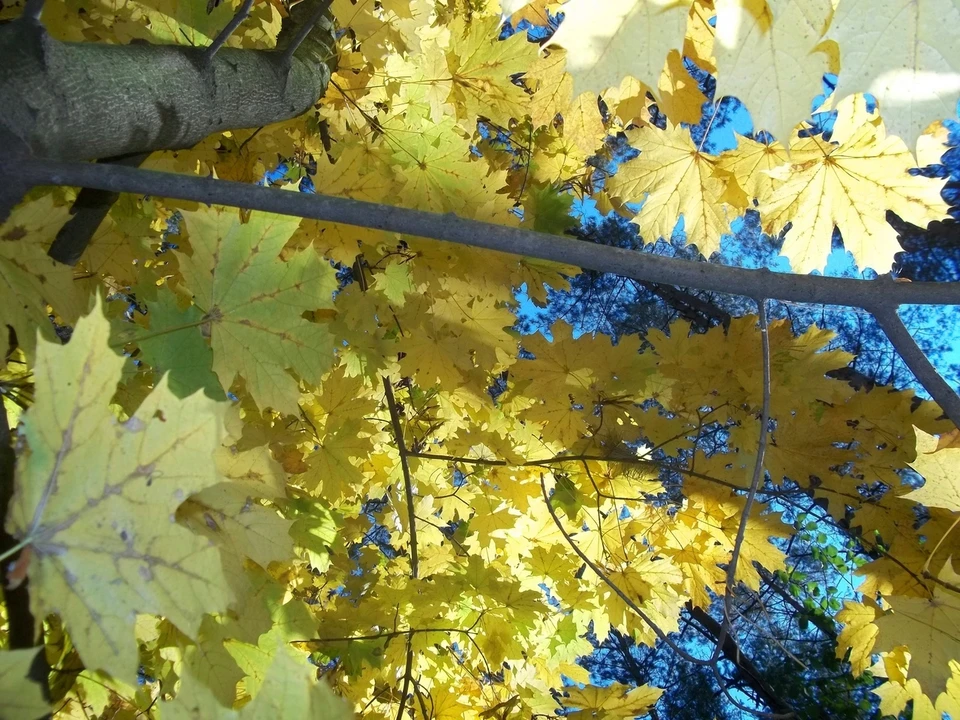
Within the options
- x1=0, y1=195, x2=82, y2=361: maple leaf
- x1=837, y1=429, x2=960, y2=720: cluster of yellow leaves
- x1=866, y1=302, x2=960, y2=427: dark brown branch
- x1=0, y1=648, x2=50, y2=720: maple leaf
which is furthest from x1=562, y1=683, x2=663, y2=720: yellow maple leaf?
x1=0, y1=195, x2=82, y2=361: maple leaf

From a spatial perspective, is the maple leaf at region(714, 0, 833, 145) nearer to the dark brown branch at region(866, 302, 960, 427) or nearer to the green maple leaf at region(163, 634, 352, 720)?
the dark brown branch at region(866, 302, 960, 427)

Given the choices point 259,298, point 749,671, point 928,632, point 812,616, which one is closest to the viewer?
point 259,298

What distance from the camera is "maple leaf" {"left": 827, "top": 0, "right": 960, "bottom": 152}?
746 millimetres

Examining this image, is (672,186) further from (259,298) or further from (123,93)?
(123,93)

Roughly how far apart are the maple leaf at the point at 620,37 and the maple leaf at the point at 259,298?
21.8 inches

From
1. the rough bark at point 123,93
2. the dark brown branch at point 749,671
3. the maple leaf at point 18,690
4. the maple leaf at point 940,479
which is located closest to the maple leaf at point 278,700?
the maple leaf at point 18,690

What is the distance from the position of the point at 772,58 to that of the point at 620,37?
0.24 metres

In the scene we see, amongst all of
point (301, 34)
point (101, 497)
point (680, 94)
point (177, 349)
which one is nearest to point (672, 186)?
point (680, 94)

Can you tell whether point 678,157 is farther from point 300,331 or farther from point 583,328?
point 583,328

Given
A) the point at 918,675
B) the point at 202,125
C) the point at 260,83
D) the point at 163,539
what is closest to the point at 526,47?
the point at 260,83

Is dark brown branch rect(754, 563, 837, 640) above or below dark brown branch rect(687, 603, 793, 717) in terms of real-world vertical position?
above

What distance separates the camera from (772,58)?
92 centimetres

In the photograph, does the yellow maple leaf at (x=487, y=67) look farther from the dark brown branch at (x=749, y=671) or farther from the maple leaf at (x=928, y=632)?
the dark brown branch at (x=749, y=671)

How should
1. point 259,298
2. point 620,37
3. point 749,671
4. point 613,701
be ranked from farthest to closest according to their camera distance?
point 749,671, point 613,701, point 259,298, point 620,37
